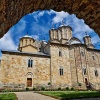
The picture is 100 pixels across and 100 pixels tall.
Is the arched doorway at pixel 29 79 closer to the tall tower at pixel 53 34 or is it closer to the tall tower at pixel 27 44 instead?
the tall tower at pixel 27 44

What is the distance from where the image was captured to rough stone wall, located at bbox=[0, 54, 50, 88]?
2352 cm

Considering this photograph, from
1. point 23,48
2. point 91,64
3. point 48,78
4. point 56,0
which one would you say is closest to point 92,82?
point 91,64

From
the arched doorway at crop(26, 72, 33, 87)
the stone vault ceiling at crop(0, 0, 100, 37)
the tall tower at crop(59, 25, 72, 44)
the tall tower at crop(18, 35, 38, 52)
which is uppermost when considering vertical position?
the tall tower at crop(59, 25, 72, 44)

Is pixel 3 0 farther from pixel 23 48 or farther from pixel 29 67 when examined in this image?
pixel 23 48

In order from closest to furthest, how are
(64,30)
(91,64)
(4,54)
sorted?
1. (4,54)
2. (91,64)
3. (64,30)

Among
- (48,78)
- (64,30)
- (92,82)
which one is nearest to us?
(48,78)

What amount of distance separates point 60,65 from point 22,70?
26.3 ft

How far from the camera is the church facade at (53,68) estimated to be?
79.3 ft

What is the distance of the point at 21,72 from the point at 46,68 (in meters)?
5.10

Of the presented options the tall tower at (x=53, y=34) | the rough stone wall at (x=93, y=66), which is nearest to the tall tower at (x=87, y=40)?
the rough stone wall at (x=93, y=66)

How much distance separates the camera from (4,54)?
24.3 metres

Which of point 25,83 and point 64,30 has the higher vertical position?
point 64,30

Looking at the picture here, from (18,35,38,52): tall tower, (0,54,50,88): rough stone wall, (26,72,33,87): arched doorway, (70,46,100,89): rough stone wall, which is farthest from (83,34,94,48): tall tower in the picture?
(26,72,33,87): arched doorway

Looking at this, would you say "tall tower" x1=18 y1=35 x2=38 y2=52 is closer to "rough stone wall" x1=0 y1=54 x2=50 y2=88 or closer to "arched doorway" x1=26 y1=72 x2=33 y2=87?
"rough stone wall" x1=0 y1=54 x2=50 y2=88
